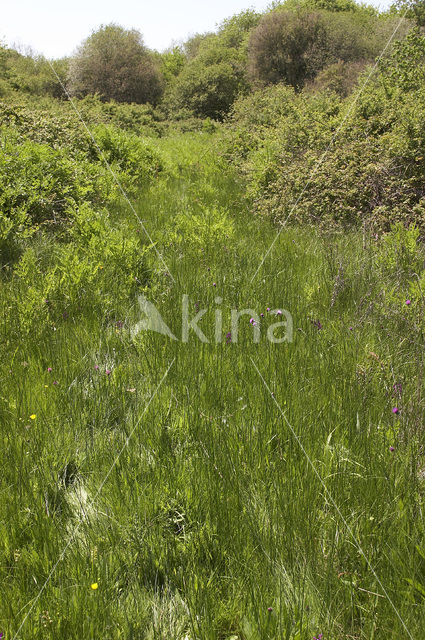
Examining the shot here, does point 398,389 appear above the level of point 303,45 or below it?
below

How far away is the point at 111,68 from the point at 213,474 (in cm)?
2674

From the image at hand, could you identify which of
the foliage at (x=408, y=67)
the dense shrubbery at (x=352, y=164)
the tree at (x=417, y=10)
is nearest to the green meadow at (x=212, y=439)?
the dense shrubbery at (x=352, y=164)

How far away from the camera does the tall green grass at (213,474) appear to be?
4.67ft

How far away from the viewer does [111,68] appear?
79.8ft

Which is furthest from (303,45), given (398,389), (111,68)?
(398,389)

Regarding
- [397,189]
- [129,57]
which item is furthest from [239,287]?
[129,57]

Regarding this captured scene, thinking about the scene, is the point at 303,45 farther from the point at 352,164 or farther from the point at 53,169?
the point at 53,169

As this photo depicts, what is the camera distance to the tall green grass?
4.67 ft

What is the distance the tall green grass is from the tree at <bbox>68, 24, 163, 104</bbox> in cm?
2439

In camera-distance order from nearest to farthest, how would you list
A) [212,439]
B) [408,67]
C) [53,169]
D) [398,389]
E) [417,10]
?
[212,439] → [398,389] → [53,169] → [408,67] → [417,10]

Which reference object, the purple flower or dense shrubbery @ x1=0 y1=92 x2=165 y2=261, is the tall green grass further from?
dense shrubbery @ x1=0 y1=92 x2=165 y2=261

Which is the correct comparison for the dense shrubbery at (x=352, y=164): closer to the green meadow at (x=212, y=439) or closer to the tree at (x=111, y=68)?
the green meadow at (x=212, y=439)

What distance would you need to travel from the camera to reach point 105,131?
9203 millimetres

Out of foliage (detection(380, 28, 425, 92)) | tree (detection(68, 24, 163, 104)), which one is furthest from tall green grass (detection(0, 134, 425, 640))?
tree (detection(68, 24, 163, 104))
